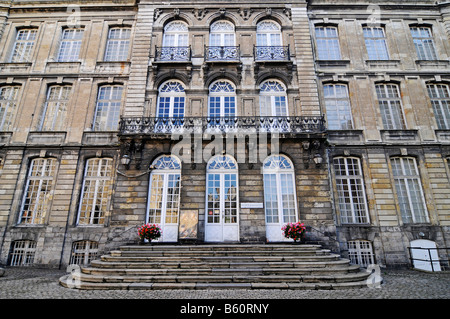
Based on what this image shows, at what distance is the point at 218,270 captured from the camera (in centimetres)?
709

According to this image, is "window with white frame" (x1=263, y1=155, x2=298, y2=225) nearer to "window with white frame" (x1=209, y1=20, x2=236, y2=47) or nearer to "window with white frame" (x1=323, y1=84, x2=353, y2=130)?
"window with white frame" (x1=323, y1=84, x2=353, y2=130)

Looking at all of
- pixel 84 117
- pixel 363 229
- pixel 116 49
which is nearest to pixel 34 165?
pixel 84 117

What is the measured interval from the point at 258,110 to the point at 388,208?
7.40 metres

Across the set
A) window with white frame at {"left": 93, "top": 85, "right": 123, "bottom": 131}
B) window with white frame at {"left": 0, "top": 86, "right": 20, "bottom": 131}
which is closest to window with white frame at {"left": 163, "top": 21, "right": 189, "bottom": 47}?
window with white frame at {"left": 93, "top": 85, "right": 123, "bottom": 131}

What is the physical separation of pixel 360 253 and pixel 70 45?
18.4 metres

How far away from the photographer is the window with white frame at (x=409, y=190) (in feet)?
36.2

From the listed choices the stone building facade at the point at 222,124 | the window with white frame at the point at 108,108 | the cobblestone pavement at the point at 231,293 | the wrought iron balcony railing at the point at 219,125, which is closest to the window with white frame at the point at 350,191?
the stone building facade at the point at 222,124

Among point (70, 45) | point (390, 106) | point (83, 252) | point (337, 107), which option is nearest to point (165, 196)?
point (83, 252)

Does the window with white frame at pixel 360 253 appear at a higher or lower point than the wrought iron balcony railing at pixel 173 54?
lower

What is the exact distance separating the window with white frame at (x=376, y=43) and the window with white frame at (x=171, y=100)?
35.1ft

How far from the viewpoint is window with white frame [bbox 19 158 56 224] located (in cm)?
1110

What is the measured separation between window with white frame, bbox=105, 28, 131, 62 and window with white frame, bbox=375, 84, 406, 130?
45.6 feet

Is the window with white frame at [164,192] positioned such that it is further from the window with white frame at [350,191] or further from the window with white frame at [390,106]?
the window with white frame at [390,106]
